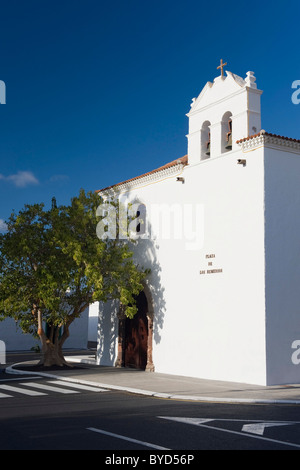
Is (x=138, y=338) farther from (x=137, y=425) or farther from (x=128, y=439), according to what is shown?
(x=128, y=439)

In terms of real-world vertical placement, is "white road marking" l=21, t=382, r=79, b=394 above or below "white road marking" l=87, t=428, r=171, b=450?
below

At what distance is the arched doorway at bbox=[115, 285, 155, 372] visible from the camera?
21.0m

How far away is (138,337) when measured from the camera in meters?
21.9

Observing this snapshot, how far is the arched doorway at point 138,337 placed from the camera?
68.7 feet

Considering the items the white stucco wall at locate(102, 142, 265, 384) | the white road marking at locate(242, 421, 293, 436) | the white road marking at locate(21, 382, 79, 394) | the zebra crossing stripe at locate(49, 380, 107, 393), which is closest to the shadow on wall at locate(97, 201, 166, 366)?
the white stucco wall at locate(102, 142, 265, 384)

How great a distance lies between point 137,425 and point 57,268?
37.6ft

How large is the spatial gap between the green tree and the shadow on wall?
0.51 metres

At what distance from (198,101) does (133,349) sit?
10.9m

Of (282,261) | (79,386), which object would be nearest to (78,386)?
(79,386)

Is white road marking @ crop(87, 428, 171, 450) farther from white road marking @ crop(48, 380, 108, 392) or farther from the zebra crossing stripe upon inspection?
white road marking @ crop(48, 380, 108, 392)

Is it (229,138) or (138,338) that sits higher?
Answer: (229,138)

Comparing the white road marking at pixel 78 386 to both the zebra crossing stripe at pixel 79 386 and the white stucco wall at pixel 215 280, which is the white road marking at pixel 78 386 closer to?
the zebra crossing stripe at pixel 79 386

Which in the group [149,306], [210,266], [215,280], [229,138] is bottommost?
[149,306]

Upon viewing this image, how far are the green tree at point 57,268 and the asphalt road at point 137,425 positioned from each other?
6.41 m
